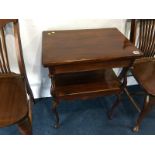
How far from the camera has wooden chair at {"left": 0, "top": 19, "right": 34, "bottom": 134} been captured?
118 centimetres

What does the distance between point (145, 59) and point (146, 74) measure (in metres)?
0.19

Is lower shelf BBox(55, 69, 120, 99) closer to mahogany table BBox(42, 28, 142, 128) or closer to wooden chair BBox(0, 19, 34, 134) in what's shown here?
mahogany table BBox(42, 28, 142, 128)

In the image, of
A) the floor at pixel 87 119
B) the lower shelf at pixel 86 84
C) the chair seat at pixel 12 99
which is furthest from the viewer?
the floor at pixel 87 119

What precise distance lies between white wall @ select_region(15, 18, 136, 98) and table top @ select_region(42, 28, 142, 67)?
0.19ft

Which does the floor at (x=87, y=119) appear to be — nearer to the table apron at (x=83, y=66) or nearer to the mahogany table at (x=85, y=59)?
the mahogany table at (x=85, y=59)

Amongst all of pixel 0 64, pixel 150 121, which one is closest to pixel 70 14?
pixel 0 64

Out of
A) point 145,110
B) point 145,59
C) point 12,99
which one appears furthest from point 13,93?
point 145,59

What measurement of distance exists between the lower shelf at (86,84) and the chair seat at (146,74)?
17cm

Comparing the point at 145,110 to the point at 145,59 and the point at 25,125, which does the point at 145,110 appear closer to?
the point at 145,59

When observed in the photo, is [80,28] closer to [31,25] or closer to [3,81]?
[31,25]

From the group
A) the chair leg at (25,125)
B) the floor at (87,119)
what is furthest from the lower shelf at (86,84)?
the floor at (87,119)

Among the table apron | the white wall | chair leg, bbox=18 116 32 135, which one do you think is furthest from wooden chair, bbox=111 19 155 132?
chair leg, bbox=18 116 32 135

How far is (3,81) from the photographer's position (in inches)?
56.4

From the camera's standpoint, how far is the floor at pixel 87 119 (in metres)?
1.68
